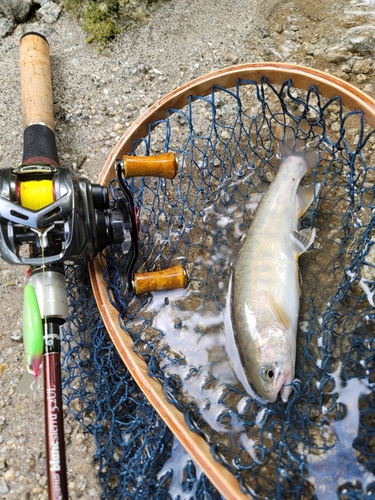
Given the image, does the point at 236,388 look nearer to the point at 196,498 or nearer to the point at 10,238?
the point at 196,498

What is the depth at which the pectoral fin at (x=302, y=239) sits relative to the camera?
293 cm

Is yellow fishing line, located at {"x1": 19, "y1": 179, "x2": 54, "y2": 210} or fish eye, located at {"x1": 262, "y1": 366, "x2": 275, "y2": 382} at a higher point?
yellow fishing line, located at {"x1": 19, "y1": 179, "x2": 54, "y2": 210}

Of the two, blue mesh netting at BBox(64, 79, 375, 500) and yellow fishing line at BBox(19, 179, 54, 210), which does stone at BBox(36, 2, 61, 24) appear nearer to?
blue mesh netting at BBox(64, 79, 375, 500)

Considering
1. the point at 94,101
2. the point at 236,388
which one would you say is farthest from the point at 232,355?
the point at 94,101

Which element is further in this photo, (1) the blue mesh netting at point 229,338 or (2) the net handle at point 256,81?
(2) the net handle at point 256,81

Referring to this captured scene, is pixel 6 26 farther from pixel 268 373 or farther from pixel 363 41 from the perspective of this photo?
pixel 268 373

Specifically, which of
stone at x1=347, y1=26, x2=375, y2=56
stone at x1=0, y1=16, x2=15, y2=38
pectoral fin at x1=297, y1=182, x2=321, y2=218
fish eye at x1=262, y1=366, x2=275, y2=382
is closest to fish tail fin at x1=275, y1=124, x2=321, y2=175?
pectoral fin at x1=297, y1=182, x2=321, y2=218

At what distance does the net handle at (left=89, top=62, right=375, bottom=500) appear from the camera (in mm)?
2168

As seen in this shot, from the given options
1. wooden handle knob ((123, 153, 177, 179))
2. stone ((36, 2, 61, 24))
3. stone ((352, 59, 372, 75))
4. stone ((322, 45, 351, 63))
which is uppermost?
stone ((36, 2, 61, 24))

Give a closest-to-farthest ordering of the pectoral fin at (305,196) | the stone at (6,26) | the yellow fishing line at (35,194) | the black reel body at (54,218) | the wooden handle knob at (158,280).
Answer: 1. the black reel body at (54,218)
2. the yellow fishing line at (35,194)
3. the wooden handle knob at (158,280)
4. the pectoral fin at (305,196)
5. the stone at (6,26)

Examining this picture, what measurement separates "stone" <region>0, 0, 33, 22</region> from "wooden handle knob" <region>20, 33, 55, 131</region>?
90 cm

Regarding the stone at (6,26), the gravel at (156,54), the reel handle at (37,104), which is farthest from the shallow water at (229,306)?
the stone at (6,26)

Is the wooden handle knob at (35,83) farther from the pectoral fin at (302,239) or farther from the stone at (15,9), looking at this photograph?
the pectoral fin at (302,239)

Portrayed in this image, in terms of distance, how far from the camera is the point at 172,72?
13.2 feet
